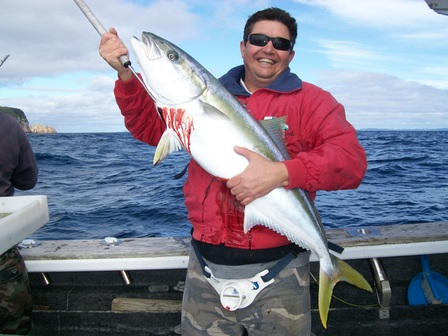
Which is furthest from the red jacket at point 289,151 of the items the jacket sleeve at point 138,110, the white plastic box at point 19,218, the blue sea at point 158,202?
the blue sea at point 158,202

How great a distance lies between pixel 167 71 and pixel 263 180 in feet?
2.93

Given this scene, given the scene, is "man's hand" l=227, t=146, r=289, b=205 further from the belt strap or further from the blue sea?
the blue sea

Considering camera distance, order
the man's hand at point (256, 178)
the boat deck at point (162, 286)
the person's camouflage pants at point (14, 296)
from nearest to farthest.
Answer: the man's hand at point (256, 178), the person's camouflage pants at point (14, 296), the boat deck at point (162, 286)

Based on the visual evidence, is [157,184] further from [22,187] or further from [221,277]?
[221,277]

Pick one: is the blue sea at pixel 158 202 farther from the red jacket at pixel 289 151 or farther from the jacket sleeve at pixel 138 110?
the red jacket at pixel 289 151

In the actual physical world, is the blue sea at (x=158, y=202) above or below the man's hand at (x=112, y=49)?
below

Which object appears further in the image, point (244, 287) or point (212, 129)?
point (244, 287)

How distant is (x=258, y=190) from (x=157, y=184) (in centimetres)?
1227

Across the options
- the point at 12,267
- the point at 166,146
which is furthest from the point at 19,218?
A: the point at 166,146

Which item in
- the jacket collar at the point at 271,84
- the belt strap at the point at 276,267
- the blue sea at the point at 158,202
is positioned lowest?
A: the blue sea at the point at 158,202

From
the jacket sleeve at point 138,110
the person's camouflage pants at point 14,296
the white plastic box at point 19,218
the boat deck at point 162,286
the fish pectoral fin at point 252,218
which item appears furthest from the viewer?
the boat deck at point 162,286

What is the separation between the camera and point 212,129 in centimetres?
264

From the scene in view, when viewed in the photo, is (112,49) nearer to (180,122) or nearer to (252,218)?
(180,122)

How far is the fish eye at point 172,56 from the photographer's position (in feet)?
8.61
